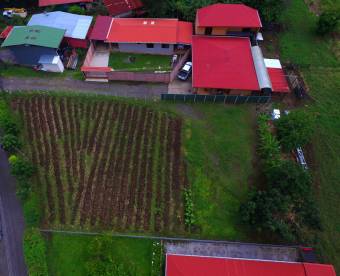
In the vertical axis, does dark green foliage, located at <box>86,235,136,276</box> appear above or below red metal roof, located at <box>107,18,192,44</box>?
below

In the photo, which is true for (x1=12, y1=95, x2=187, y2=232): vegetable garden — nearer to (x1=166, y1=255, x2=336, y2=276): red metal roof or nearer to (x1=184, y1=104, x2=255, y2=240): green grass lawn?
(x1=184, y1=104, x2=255, y2=240): green grass lawn

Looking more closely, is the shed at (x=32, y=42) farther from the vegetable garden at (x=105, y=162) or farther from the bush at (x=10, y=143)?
the bush at (x=10, y=143)

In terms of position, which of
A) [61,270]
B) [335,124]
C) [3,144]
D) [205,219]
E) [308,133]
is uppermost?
[335,124]

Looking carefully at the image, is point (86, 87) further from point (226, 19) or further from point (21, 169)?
point (226, 19)

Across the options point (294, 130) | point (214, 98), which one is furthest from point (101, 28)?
point (294, 130)

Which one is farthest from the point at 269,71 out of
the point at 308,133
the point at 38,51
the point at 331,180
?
the point at 38,51

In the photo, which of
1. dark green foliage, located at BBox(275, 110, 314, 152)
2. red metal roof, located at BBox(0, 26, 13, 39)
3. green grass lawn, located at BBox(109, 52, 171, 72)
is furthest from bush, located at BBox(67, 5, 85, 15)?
dark green foliage, located at BBox(275, 110, 314, 152)

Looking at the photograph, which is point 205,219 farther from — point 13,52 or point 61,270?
point 13,52
